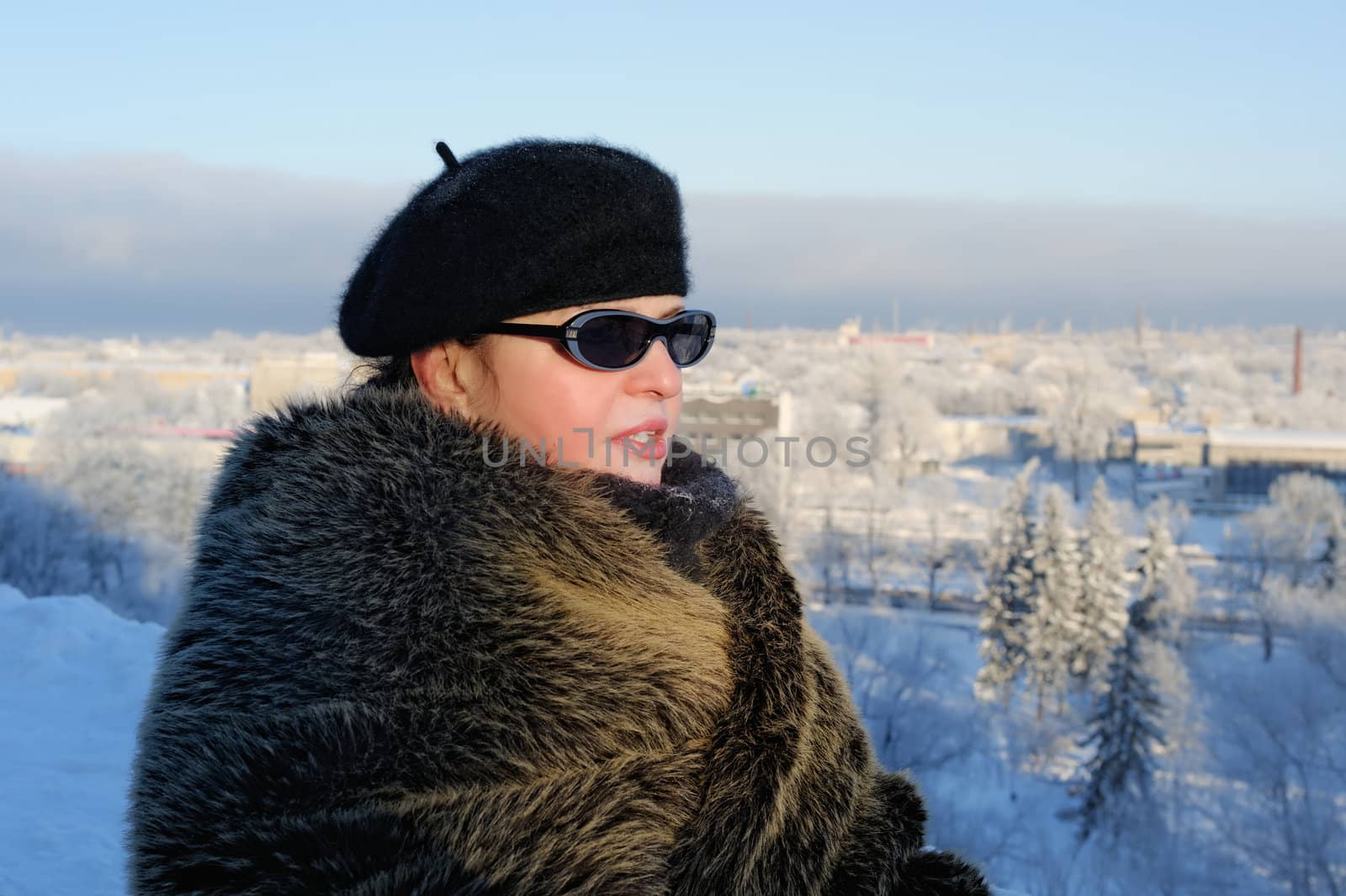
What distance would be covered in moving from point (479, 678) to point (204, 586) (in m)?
0.43

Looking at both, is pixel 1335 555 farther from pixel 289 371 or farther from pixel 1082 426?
pixel 289 371

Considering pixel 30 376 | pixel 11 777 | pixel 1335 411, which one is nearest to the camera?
pixel 11 777

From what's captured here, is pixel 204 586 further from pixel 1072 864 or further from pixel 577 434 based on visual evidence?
pixel 1072 864

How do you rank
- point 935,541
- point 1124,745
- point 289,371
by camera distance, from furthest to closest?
1. point 935,541
2. point 289,371
3. point 1124,745

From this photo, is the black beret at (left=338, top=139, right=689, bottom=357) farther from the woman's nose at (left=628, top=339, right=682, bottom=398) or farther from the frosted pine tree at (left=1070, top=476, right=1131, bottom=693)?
the frosted pine tree at (left=1070, top=476, right=1131, bottom=693)

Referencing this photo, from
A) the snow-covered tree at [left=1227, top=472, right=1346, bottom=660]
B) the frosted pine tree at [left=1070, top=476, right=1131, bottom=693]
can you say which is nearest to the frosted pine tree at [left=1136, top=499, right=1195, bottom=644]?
the frosted pine tree at [left=1070, top=476, right=1131, bottom=693]

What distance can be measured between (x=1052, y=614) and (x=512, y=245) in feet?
82.6

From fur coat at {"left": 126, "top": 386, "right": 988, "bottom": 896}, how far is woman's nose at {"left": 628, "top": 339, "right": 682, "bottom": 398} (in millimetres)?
165

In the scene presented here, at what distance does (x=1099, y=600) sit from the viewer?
24.9m

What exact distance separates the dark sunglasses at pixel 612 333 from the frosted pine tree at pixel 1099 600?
24.5 m

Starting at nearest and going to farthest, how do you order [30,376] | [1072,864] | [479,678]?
[479,678] < [1072,864] < [30,376]

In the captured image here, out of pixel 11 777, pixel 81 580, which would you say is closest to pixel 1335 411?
pixel 81 580

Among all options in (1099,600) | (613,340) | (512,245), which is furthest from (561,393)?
(1099,600)

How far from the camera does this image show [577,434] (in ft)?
5.18
